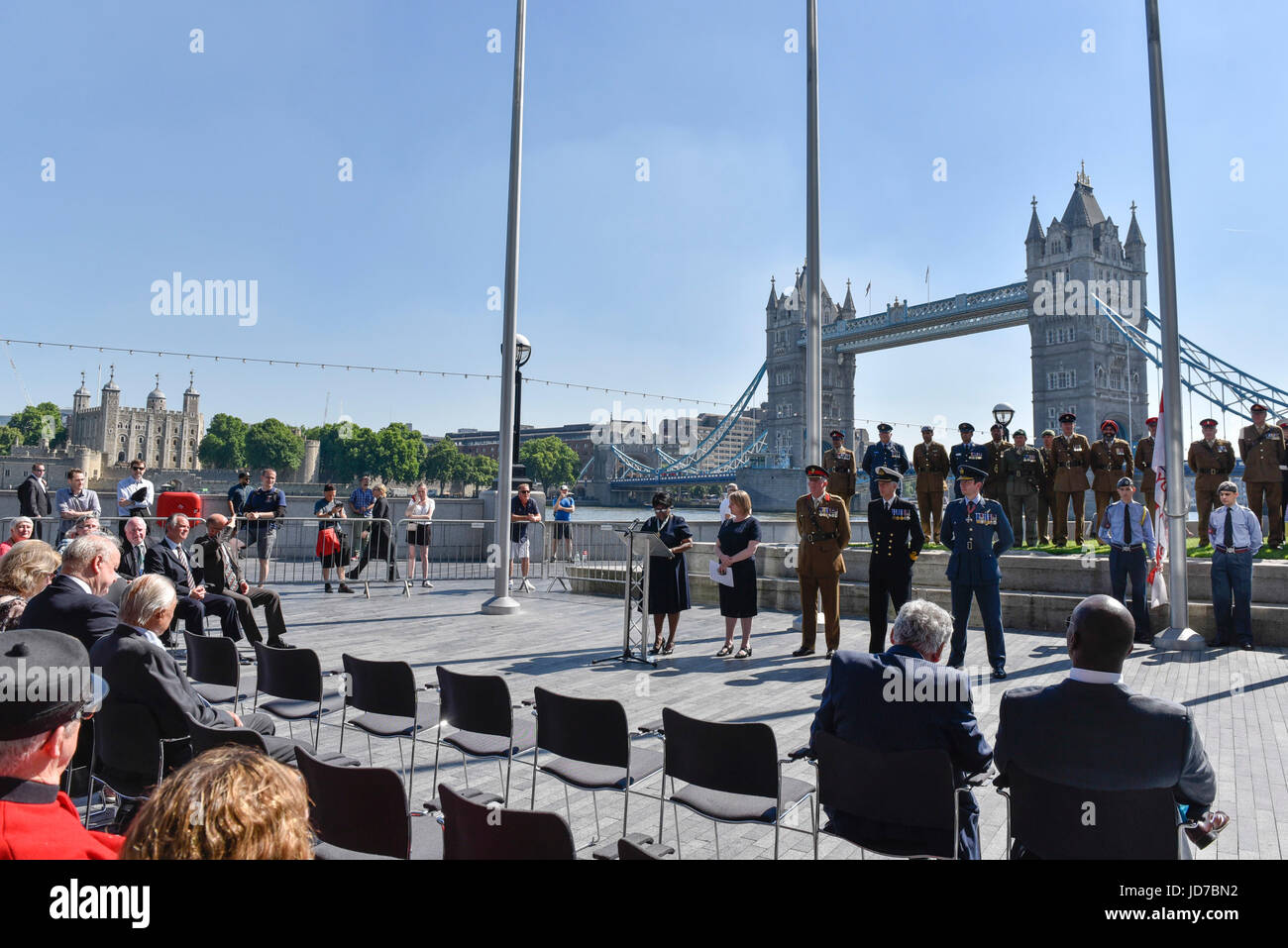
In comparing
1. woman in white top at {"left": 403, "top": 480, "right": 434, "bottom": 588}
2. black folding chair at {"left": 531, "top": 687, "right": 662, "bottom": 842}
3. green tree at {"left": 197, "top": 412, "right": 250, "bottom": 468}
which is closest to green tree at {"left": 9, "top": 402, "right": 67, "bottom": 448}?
green tree at {"left": 197, "top": 412, "right": 250, "bottom": 468}

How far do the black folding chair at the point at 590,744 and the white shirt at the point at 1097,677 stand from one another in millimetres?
1937

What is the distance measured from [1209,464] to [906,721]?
1182 cm

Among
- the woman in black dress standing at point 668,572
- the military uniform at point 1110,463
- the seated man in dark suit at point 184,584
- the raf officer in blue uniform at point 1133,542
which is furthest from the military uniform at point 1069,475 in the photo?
the seated man in dark suit at point 184,584

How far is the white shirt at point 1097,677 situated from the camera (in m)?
2.91

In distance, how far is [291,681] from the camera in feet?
17.0

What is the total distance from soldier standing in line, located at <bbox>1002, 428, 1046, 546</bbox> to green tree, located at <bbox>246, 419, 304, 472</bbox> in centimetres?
12463

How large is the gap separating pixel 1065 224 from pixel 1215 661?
82.6 metres

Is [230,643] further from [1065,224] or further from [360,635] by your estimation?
[1065,224]

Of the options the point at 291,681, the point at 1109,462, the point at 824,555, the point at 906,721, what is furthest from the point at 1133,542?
the point at 291,681

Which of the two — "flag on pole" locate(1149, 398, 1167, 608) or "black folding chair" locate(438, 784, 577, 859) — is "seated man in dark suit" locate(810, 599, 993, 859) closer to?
"black folding chair" locate(438, 784, 577, 859)

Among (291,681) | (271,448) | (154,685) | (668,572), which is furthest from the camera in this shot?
(271,448)

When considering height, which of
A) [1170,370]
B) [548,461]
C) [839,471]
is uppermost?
[548,461]

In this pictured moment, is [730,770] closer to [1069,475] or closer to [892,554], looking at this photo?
[892,554]
